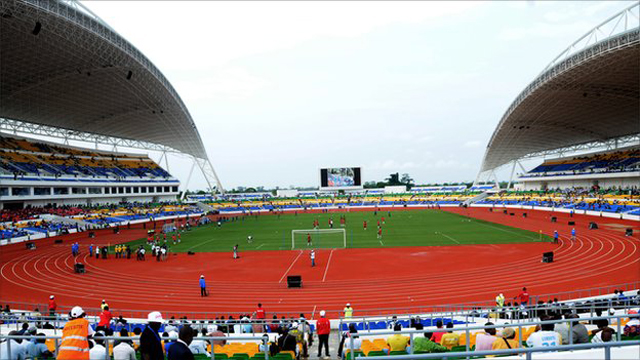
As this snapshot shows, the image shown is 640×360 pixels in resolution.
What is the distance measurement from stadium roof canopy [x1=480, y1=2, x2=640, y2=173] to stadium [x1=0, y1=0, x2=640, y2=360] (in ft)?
1.18

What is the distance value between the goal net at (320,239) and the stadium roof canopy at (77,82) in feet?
83.3

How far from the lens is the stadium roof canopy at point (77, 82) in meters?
31.8

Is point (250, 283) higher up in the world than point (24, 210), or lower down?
lower down

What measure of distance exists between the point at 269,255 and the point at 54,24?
82.9ft

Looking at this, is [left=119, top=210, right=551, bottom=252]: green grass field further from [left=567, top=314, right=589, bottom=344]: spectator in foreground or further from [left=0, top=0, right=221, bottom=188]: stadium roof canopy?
[left=567, top=314, right=589, bottom=344]: spectator in foreground

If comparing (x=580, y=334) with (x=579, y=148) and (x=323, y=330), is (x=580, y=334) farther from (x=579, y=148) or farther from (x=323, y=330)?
(x=579, y=148)

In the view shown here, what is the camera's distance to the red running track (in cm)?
1864

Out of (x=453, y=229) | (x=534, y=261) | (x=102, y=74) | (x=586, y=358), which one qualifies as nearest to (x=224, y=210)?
(x=102, y=74)

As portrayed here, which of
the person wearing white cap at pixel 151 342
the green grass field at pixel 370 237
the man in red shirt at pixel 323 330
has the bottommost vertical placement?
the green grass field at pixel 370 237

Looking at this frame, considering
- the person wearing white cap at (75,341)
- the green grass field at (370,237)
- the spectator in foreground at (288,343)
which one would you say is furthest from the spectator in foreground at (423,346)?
the green grass field at (370,237)

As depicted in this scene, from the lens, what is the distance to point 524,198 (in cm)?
7038

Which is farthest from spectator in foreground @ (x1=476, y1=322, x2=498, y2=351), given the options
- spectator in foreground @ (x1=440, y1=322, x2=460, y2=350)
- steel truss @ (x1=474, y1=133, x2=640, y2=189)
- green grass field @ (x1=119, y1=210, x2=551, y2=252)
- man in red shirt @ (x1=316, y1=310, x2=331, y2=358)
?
steel truss @ (x1=474, y1=133, x2=640, y2=189)

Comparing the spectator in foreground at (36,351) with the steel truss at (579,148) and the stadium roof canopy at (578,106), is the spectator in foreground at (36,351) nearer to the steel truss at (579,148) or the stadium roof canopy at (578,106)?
the stadium roof canopy at (578,106)

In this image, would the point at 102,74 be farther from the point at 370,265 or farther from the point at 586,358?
the point at 586,358
